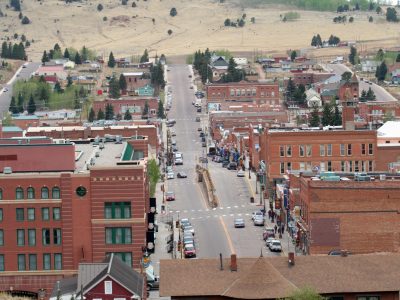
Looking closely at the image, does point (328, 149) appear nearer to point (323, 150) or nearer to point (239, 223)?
point (323, 150)

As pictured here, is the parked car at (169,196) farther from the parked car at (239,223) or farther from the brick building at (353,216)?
the brick building at (353,216)

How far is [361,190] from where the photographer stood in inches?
3194

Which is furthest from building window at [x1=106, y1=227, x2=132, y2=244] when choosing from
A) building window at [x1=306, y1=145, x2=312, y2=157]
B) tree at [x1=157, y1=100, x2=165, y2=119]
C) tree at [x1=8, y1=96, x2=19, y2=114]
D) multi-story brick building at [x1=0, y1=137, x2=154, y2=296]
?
tree at [x1=8, y1=96, x2=19, y2=114]

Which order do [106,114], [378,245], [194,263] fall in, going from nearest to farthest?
[194,263], [378,245], [106,114]

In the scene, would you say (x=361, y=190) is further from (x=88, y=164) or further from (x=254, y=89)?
(x=254, y=89)

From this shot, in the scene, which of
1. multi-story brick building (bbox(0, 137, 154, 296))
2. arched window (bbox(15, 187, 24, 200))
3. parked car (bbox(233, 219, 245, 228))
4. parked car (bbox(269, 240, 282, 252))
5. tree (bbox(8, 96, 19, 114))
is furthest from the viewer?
tree (bbox(8, 96, 19, 114))

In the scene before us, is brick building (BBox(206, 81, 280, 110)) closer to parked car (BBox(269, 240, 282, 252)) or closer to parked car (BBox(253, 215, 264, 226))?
parked car (BBox(253, 215, 264, 226))

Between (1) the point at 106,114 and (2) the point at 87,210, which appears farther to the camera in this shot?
(1) the point at 106,114

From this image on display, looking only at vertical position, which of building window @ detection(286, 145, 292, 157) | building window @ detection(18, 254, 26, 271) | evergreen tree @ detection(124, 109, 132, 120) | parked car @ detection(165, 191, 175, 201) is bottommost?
evergreen tree @ detection(124, 109, 132, 120)

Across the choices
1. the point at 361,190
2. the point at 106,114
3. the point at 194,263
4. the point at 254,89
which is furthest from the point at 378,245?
the point at 254,89

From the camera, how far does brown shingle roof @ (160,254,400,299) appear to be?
56.6 meters

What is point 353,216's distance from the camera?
8112cm

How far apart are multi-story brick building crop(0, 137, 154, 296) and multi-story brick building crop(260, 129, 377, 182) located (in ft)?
124

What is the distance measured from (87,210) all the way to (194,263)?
1092cm
